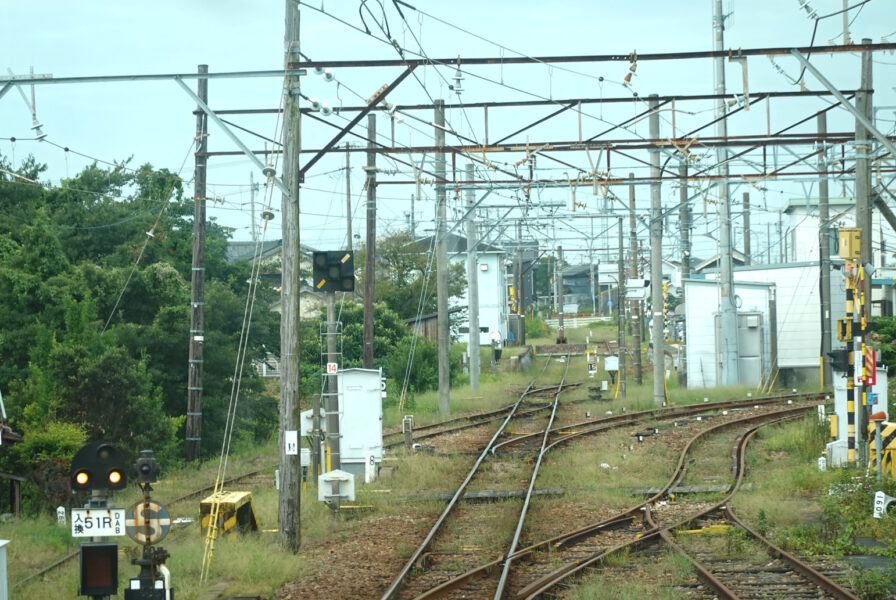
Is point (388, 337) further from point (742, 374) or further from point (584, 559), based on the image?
point (584, 559)

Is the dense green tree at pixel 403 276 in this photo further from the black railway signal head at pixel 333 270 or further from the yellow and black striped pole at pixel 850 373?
the black railway signal head at pixel 333 270

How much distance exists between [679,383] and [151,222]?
20083mm

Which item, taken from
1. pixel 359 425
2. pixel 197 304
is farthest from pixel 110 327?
pixel 359 425

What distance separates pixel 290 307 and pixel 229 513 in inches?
115

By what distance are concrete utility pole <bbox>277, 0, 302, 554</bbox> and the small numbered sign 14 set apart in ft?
13.8

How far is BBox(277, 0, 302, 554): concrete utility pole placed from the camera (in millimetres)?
13141

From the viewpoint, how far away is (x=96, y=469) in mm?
9172

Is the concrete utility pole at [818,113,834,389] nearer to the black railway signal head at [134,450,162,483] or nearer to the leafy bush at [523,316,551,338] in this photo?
the black railway signal head at [134,450,162,483]

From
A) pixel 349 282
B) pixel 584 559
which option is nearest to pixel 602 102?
pixel 349 282

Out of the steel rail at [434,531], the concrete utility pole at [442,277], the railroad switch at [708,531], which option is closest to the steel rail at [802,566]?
the railroad switch at [708,531]

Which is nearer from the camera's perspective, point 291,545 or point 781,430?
point 291,545

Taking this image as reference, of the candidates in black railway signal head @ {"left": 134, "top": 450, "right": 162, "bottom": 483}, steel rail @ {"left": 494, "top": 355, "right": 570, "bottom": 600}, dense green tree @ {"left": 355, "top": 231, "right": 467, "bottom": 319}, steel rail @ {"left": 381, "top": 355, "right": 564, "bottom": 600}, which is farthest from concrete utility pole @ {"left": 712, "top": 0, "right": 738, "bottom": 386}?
black railway signal head @ {"left": 134, "top": 450, "right": 162, "bottom": 483}

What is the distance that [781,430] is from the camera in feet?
77.2

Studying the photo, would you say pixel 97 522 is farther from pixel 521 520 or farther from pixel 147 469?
pixel 521 520
